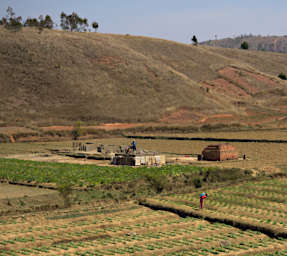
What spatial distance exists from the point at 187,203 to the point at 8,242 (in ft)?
32.8

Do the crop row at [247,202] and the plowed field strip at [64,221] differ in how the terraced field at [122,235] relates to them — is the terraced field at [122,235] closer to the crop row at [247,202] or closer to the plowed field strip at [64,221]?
the plowed field strip at [64,221]

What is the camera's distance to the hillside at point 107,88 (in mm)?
84125

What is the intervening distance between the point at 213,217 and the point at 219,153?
70.1 feet

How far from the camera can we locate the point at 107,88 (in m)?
93.6

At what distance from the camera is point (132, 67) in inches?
4065

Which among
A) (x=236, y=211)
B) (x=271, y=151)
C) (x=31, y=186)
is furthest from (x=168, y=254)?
(x=271, y=151)

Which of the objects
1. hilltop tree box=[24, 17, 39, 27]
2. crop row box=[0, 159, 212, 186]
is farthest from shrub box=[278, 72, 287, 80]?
crop row box=[0, 159, 212, 186]

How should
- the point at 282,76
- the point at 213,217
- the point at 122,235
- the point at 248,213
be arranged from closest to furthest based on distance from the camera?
the point at 122,235
the point at 213,217
the point at 248,213
the point at 282,76

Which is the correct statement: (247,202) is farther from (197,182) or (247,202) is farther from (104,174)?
(104,174)

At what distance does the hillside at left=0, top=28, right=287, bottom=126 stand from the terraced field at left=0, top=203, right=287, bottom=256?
175ft

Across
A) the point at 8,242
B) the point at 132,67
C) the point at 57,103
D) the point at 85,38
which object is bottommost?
the point at 8,242

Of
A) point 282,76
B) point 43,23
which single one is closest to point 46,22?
point 43,23

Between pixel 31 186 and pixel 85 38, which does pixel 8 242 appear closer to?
pixel 31 186

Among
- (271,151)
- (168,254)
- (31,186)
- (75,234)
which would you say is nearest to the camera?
(168,254)
